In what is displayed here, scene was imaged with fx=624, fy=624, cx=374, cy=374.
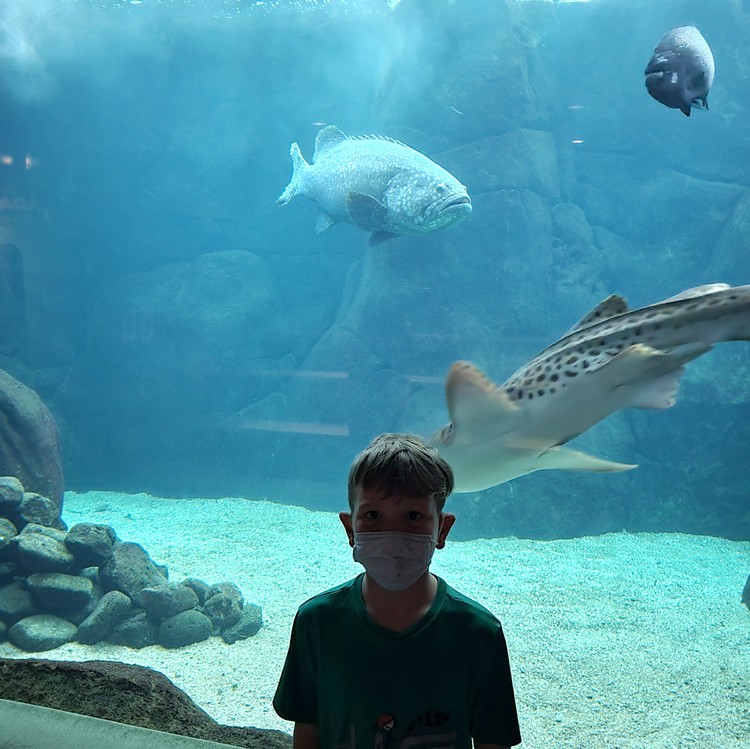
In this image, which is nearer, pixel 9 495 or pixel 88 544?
pixel 88 544

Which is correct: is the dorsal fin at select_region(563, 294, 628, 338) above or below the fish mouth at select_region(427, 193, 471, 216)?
below

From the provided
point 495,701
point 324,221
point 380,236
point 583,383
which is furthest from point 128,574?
point 495,701

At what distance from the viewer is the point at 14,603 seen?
15.1ft

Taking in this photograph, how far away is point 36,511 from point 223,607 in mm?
2134

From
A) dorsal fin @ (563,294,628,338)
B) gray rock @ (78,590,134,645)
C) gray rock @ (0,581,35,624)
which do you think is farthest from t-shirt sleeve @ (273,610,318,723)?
gray rock @ (0,581,35,624)

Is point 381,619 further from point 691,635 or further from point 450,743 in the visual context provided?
point 691,635

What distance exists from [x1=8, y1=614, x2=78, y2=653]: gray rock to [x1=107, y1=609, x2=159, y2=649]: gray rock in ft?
0.96

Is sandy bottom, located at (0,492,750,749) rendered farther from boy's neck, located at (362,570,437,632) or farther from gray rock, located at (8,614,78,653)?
boy's neck, located at (362,570,437,632)

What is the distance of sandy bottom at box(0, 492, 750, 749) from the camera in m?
3.04

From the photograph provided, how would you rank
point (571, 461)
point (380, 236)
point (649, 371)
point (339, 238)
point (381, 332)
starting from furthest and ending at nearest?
point (339, 238)
point (381, 332)
point (380, 236)
point (571, 461)
point (649, 371)

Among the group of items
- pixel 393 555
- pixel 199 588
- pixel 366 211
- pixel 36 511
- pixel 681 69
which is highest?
pixel 366 211

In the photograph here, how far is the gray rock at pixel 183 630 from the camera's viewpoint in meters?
4.46

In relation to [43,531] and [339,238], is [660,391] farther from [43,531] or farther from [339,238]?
[339,238]

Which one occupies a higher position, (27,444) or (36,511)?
(27,444)
